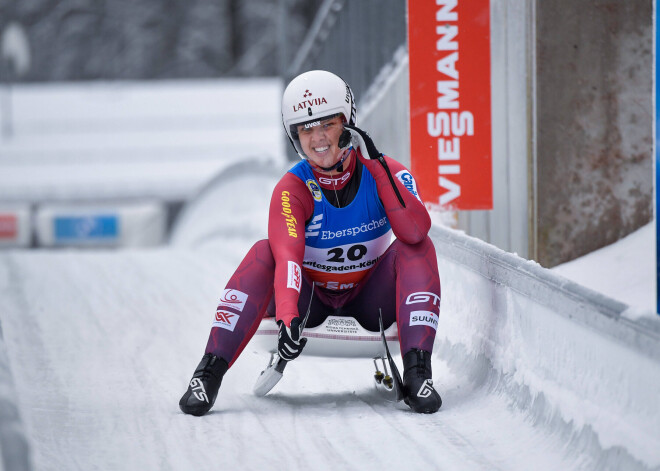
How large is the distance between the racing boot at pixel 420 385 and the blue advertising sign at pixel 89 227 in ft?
39.2

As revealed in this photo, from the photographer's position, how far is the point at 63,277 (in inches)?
257

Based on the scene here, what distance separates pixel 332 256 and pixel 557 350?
0.87m

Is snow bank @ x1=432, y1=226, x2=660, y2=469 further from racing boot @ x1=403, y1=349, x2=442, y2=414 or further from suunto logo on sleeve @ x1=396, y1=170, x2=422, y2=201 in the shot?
suunto logo on sleeve @ x1=396, y1=170, x2=422, y2=201

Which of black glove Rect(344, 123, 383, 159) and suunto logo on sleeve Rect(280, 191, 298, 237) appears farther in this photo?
black glove Rect(344, 123, 383, 159)

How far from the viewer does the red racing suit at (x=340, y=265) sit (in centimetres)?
297

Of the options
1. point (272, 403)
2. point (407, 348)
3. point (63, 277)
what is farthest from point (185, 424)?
point (63, 277)

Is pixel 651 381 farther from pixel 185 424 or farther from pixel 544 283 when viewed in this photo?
pixel 185 424

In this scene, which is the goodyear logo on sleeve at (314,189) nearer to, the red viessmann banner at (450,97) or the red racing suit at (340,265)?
the red racing suit at (340,265)

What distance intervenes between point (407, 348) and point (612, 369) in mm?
802

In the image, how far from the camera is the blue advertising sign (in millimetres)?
14359

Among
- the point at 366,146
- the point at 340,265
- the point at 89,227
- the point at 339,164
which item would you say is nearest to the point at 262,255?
the point at 340,265

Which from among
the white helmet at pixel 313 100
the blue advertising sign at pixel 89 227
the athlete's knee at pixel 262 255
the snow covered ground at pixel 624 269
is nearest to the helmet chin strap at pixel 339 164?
the white helmet at pixel 313 100

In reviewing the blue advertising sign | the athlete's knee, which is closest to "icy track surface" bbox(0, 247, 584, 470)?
the athlete's knee

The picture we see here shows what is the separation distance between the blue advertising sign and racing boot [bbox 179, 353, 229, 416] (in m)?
11.7
